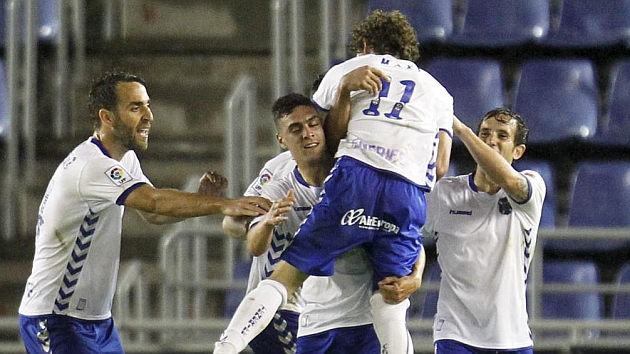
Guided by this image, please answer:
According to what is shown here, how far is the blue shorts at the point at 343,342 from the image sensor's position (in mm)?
6254

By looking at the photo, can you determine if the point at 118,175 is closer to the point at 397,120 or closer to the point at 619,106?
the point at 397,120


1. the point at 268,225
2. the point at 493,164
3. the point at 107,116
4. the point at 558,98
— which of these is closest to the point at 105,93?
the point at 107,116

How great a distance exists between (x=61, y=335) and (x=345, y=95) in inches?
59.6

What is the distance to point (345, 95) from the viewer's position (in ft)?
20.2

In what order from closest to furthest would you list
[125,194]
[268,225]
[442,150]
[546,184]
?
1. [268,225]
2. [125,194]
3. [442,150]
4. [546,184]

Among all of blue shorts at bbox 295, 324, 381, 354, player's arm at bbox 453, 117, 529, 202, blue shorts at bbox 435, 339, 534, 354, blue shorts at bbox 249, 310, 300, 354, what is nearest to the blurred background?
blue shorts at bbox 249, 310, 300, 354

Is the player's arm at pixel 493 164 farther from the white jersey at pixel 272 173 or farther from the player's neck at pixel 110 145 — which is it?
the player's neck at pixel 110 145

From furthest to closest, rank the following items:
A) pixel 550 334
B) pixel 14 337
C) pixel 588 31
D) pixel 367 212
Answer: pixel 588 31 < pixel 14 337 < pixel 550 334 < pixel 367 212

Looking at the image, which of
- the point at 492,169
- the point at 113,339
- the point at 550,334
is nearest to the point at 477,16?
the point at 550,334

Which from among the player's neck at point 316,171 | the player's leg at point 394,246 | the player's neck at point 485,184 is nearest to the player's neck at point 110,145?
the player's neck at point 316,171

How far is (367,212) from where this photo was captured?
19.8 feet

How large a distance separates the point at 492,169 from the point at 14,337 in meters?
4.14

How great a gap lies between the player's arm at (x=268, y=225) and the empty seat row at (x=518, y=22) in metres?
4.09

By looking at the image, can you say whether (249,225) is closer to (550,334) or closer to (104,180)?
(104,180)
